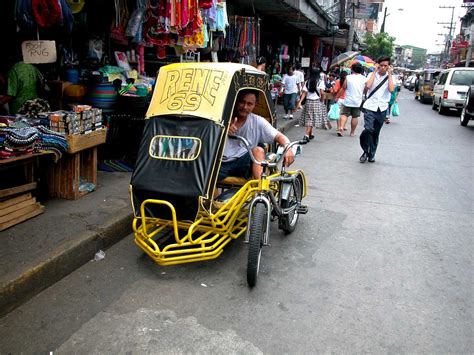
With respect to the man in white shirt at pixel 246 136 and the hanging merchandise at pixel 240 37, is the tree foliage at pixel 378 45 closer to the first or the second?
the hanging merchandise at pixel 240 37

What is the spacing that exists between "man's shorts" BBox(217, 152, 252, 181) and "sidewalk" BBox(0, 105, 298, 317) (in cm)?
110

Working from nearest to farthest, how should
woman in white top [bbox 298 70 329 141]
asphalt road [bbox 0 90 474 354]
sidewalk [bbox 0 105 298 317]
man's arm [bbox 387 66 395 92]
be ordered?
asphalt road [bbox 0 90 474 354], sidewalk [bbox 0 105 298 317], man's arm [bbox 387 66 395 92], woman in white top [bbox 298 70 329 141]

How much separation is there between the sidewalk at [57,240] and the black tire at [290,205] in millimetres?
1593

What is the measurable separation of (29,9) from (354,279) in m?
4.08

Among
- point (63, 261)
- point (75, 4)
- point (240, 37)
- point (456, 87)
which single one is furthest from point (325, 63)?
point (63, 261)

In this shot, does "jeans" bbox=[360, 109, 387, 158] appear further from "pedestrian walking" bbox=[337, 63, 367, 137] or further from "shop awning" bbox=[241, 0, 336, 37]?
"shop awning" bbox=[241, 0, 336, 37]

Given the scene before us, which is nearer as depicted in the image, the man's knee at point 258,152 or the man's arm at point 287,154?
the man's arm at point 287,154

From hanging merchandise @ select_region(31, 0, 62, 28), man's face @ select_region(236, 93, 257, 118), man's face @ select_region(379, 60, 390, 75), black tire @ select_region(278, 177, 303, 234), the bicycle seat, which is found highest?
hanging merchandise @ select_region(31, 0, 62, 28)

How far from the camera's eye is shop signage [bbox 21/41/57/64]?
15.6ft

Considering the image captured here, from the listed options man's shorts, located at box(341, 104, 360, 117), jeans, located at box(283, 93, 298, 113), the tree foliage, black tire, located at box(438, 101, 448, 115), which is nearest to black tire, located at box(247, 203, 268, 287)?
man's shorts, located at box(341, 104, 360, 117)

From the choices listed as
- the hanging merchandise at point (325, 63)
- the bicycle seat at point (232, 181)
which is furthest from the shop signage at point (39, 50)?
the hanging merchandise at point (325, 63)

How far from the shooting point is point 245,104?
431 centimetres

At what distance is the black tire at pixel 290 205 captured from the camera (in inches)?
169

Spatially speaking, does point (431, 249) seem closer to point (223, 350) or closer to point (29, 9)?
Answer: point (223, 350)
